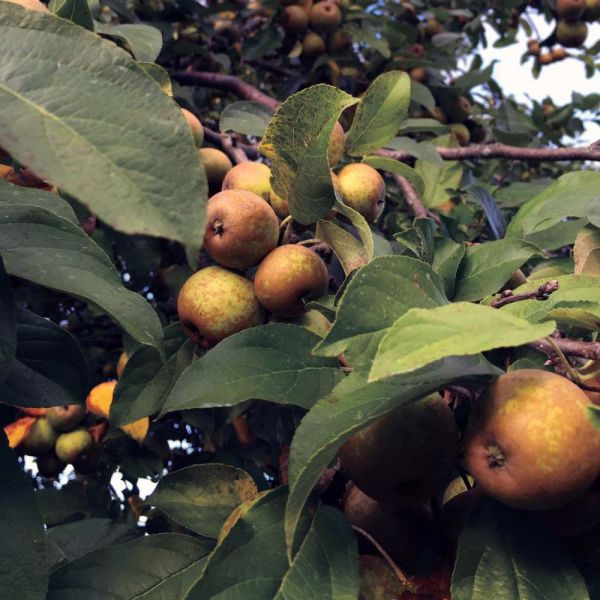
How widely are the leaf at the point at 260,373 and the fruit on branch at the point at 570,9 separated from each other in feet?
9.41

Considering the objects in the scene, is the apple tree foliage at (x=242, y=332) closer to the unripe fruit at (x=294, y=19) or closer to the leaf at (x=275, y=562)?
the leaf at (x=275, y=562)

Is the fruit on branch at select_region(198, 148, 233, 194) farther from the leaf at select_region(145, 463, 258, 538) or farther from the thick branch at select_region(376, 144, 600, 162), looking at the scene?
the leaf at select_region(145, 463, 258, 538)

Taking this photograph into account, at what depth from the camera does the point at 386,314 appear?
0.72 metres

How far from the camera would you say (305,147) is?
1.00 meters

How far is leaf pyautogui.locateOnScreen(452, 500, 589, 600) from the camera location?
752 mm

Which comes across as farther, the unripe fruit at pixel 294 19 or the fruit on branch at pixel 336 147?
the unripe fruit at pixel 294 19

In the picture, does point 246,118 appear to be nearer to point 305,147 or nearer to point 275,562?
point 305,147

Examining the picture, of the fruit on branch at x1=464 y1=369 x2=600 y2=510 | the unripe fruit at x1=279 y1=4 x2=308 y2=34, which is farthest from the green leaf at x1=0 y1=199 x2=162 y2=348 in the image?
the unripe fruit at x1=279 y1=4 x2=308 y2=34

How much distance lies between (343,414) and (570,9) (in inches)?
120

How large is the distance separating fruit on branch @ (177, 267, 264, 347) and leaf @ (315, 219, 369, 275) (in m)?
0.16

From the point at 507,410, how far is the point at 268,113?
1100 millimetres

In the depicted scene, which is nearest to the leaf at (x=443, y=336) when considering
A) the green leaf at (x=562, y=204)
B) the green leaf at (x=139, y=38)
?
the green leaf at (x=562, y=204)

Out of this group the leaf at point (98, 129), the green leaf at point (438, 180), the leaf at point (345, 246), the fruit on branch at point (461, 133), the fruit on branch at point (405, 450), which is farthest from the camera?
the fruit on branch at point (461, 133)

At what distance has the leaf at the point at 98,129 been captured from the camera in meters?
0.52
